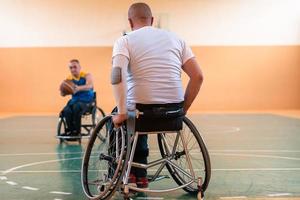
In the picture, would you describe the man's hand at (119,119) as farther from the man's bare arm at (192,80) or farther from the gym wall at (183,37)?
the gym wall at (183,37)

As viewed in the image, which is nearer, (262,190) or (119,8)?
(262,190)

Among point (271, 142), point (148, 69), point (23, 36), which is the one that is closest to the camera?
point (148, 69)

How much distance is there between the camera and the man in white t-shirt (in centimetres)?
321

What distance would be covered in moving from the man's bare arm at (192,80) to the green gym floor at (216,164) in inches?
26.7

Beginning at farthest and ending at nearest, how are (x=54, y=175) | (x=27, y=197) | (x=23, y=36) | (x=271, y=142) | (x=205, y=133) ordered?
(x=23, y=36) < (x=205, y=133) < (x=271, y=142) < (x=54, y=175) < (x=27, y=197)

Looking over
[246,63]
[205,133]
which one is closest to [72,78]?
[205,133]

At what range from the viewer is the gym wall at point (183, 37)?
13.6 metres

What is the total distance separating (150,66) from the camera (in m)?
3.33

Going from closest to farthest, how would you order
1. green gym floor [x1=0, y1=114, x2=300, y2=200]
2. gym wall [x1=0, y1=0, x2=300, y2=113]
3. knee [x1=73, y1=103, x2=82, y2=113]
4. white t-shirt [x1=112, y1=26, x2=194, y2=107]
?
1. white t-shirt [x1=112, y1=26, x2=194, y2=107]
2. green gym floor [x1=0, y1=114, x2=300, y2=200]
3. knee [x1=73, y1=103, x2=82, y2=113]
4. gym wall [x1=0, y1=0, x2=300, y2=113]

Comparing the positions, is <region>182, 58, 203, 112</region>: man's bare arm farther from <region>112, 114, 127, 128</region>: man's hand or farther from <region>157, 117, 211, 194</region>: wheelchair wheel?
<region>112, 114, 127, 128</region>: man's hand

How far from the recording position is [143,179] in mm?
3525

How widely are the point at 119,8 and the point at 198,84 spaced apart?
10580 mm

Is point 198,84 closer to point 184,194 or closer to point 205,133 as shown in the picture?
point 184,194

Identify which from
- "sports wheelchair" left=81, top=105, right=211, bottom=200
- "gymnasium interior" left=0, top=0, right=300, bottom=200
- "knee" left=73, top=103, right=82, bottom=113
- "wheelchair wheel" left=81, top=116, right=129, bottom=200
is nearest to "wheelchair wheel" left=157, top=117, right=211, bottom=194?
"sports wheelchair" left=81, top=105, right=211, bottom=200
